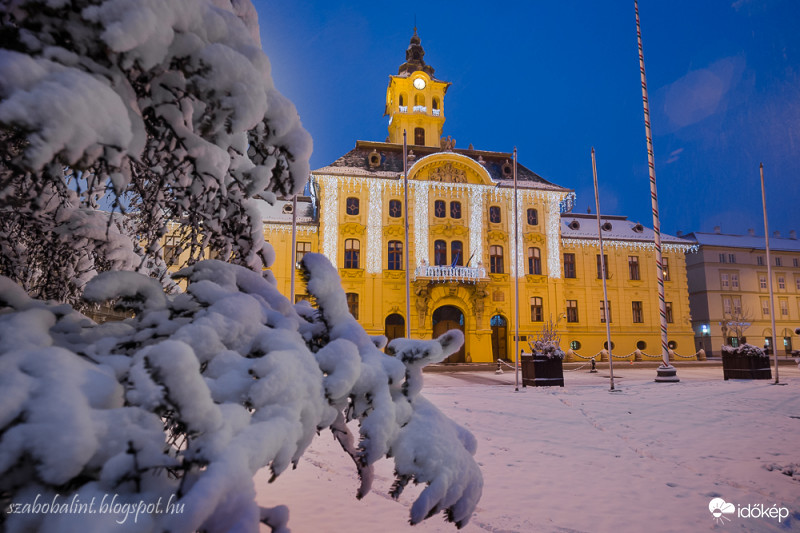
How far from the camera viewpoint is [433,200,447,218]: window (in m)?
28.3

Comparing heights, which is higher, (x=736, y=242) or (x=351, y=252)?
(x=736, y=242)

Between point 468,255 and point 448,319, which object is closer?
point 448,319

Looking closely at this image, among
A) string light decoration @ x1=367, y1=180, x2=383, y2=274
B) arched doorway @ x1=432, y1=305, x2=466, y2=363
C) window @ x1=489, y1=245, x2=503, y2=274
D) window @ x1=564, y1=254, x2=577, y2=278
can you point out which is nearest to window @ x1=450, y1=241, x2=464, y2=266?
window @ x1=489, y1=245, x2=503, y2=274

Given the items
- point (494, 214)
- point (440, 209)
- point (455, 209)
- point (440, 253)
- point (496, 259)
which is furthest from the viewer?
point (494, 214)

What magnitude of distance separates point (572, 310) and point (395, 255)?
12.4 metres

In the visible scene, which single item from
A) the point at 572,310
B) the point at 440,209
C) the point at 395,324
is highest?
the point at 440,209

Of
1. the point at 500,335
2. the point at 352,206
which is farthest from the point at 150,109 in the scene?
the point at 500,335

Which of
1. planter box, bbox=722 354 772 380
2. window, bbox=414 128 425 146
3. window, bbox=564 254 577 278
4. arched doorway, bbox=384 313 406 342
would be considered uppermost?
window, bbox=414 128 425 146

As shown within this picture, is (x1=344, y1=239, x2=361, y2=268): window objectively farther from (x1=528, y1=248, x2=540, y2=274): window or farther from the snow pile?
the snow pile

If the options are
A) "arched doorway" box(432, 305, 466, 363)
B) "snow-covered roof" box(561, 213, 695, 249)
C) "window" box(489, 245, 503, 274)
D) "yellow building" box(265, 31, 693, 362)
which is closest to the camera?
"yellow building" box(265, 31, 693, 362)

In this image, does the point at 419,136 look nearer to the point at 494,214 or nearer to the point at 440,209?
the point at 440,209

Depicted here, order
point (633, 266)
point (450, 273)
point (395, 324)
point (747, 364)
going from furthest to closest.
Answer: point (633, 266)
point (395, 324)
point (450, 273)
point (747, 364)

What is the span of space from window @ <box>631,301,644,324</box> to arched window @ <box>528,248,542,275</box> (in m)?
7.42

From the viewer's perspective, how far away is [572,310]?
29594 millimetres
